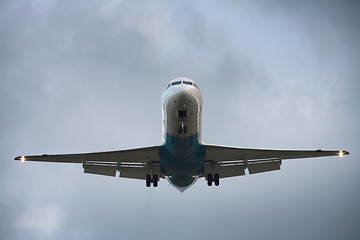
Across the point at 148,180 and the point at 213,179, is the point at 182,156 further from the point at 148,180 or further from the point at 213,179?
the point at 148,180

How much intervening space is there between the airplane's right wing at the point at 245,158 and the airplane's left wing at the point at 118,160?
3651 millimetres

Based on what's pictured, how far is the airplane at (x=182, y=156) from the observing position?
856 inches

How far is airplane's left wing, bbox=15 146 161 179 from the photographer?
83.5 ft

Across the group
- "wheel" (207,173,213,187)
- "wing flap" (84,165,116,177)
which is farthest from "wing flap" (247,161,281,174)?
"wing flap" (84,165,116,177)

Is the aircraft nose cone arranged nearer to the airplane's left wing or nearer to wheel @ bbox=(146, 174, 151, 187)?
the airplane's left wing

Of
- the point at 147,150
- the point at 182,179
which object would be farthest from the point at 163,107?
the point at 182,179

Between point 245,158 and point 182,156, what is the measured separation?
6186mm

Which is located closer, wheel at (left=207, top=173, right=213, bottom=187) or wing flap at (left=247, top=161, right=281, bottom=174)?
wheel at (left=207, top=173, right=213, bottom=187)

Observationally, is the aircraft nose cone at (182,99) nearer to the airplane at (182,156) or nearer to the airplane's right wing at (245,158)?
the airplane at (182,156)

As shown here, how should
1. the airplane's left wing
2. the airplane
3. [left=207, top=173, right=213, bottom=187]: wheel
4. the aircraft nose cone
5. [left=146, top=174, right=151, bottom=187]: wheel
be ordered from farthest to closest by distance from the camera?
[left=146, top=174, right=151, bottom=187]: wheel, [left=207, top=173, right=213, bottom=187]: wheel, the airplane's left wing, the airplane, the aircraft nose cone

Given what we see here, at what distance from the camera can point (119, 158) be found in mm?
26734

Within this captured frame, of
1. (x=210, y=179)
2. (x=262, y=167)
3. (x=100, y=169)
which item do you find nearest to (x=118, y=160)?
(x=100, y=169)

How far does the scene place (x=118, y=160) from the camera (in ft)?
89.6

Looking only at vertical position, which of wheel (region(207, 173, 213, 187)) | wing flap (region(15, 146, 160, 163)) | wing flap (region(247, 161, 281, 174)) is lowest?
wheel (region(207, 173, 213, 187))
